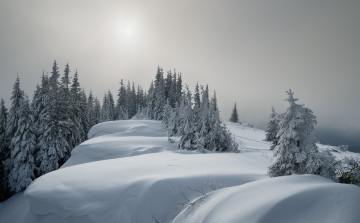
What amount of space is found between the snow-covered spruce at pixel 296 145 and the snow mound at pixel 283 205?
222 centimetres

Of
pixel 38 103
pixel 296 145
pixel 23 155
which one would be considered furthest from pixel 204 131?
pixel 38 103

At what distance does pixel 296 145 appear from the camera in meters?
6.53

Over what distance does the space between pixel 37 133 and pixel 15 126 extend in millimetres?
2713

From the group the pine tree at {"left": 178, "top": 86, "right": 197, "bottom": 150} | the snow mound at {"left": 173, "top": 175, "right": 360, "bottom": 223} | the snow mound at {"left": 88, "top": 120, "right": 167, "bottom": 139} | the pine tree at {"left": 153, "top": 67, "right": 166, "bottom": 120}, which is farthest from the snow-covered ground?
the pine tree at {"left": 153, "top": 67, "right": 166, "bottom": 120}

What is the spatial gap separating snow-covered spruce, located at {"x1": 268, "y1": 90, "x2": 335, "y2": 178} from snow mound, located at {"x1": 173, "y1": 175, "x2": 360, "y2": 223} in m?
2.22

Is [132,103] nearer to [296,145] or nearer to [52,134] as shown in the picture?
[52,134]

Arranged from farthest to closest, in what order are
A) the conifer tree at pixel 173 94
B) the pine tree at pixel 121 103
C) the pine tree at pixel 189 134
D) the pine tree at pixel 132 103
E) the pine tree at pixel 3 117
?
the pine tree at pixel 132 103
the pine tree at pixel 121 103
the conifer tree at pixel 173 94
the pine tree at pixel 3 117
the pine tree at pixel 189 134

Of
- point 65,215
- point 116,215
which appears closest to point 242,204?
point 116,215

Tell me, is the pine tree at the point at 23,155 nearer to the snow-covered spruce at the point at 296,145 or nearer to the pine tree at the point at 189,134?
the pine tree at the point at 189,134

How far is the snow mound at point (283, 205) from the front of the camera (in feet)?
9.93

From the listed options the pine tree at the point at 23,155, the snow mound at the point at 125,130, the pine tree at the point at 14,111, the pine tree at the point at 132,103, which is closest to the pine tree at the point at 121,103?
the pine tree at the point at 132,103

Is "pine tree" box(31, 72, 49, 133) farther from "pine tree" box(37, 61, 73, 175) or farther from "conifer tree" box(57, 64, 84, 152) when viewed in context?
"conifer tree" box(57, 64, 84, 152)

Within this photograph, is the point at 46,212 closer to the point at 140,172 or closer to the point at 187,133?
the point at 140,172

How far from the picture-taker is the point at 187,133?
17.4 meters
